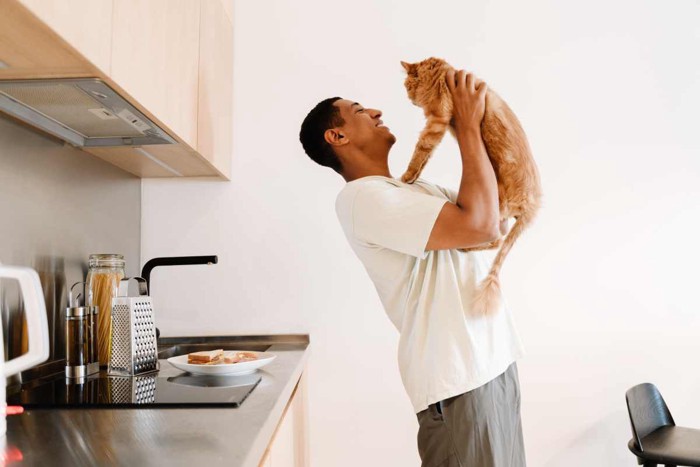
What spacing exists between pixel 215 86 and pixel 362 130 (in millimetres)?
658

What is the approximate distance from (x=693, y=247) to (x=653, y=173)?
0.31 meters

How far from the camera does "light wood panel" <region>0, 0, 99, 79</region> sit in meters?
0.82

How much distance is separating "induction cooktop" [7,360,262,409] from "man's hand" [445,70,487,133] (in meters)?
0.74

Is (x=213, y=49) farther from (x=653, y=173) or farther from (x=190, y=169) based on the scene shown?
(x=653, y=173)

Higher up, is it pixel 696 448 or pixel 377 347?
pixel 377 347

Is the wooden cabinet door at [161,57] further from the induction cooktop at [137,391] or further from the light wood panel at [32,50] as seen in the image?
the induction cooktop at [137,391]

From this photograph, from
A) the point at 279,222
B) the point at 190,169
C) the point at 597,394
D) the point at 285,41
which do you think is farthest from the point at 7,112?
the point at 597,394

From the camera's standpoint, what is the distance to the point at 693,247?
2062mm

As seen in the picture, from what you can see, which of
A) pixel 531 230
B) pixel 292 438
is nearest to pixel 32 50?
pixel 292 438

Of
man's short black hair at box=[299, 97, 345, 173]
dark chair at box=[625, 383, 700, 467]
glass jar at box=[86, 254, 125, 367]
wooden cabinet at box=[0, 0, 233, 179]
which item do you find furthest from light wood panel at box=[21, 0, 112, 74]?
dark chair at box=[625, 383, 700, 467]

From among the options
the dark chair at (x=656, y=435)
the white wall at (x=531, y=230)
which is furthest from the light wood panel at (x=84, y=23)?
the dark chair at (x=656, y=435)

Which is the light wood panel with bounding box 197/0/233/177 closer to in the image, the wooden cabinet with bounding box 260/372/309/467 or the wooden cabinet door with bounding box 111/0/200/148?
the wooden cabinet door with bounding box 111/0/200/148

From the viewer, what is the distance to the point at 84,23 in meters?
0.95

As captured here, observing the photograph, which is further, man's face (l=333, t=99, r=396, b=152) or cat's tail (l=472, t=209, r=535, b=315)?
man's face (l=333, t=99, r=396, b=152)
